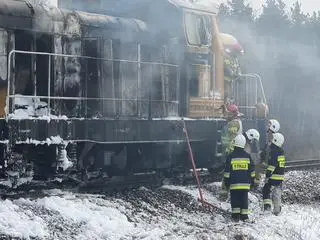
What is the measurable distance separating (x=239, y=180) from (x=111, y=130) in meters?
2.37

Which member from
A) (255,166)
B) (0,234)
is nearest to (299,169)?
(255,166)

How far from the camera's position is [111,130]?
8.77 m

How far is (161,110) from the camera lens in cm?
997

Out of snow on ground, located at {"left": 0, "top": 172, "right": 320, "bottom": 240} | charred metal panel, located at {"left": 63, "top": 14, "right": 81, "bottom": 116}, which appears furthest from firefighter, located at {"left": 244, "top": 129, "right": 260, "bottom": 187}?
charred metal panel, located at {"left": 63, "top": 14, "right": 81, "bottom": 116}

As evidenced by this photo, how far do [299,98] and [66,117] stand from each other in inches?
787

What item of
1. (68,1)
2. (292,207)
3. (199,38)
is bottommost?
(292,207)

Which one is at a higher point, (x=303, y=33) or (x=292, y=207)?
(x=303, y=33)

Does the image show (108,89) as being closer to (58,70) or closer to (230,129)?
(58,70)

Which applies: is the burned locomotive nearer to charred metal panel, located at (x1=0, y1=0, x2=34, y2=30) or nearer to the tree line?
charred metal panel, located at (x1=0, y1=0, x2=34, y2=30)

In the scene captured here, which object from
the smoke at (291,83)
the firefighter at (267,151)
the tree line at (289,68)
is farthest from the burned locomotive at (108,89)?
the smoke at (291,83)

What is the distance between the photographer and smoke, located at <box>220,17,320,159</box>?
76.8 ft

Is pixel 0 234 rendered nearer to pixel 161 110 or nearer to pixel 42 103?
pixel 42 103

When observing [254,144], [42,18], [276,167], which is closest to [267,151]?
[276,167]

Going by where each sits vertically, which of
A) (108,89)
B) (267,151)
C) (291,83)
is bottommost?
(267,151)
